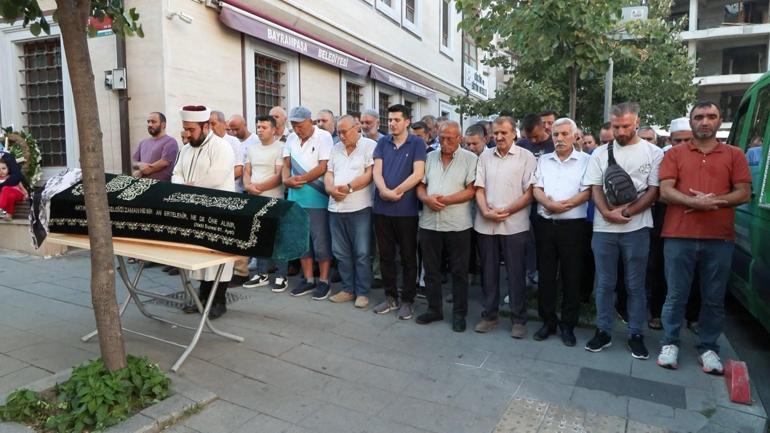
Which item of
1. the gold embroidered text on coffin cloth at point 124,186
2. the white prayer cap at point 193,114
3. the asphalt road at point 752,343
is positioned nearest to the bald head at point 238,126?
the white prayer cap at point 193,114

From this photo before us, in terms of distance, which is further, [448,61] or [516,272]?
[448,61]

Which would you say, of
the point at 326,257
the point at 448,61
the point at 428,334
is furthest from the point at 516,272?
the point at 448,61

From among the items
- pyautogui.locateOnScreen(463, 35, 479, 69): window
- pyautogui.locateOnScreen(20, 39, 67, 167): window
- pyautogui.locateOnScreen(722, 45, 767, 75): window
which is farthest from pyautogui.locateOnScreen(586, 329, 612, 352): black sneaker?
pyautogui.locateOnScreen(722, 45, 767, 75): window

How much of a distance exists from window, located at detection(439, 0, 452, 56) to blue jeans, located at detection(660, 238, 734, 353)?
14909mm

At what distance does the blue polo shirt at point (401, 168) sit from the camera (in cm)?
511

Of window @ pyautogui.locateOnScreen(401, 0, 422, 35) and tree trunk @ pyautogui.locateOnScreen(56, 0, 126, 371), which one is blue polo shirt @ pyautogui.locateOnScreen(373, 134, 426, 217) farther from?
window @ pyautogui.locateOnScreen(401, 0, 422, 35)

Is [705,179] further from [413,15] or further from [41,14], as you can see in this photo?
[413,15]

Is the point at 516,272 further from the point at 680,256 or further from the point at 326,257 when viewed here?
the point at 326,257

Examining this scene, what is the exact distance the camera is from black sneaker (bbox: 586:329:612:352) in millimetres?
4379

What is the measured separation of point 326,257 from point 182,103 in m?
3.54

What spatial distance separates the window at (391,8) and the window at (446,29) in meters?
3.74

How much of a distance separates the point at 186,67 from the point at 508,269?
555cm

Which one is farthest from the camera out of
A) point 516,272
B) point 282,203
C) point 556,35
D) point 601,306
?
point 556,35

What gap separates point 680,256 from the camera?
3992 mm
